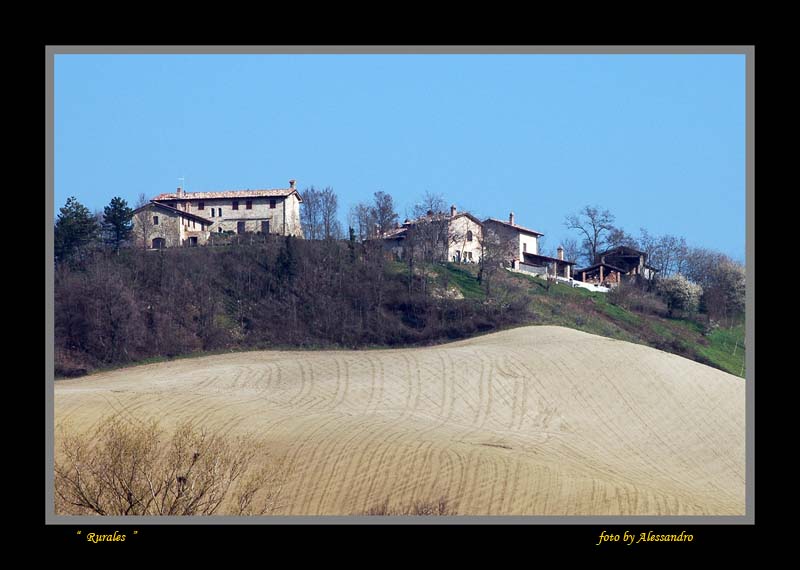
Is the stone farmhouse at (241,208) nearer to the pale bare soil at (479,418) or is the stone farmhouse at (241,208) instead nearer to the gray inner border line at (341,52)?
the pale bare soil at (479,418)

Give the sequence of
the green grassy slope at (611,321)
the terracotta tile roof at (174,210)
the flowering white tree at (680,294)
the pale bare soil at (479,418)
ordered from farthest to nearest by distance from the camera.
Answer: the terracotta tile roof at (174,210) < the flowering white tree at (680,294) < the green grassy slope at (611,321) < the pale bare soil at (479,418)

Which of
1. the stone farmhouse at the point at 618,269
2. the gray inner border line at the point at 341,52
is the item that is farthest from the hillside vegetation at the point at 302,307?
the gray inner border line at the point at 341,52

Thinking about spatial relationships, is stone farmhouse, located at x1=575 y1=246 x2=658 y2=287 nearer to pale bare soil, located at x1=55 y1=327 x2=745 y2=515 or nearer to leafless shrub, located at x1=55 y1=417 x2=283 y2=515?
pale bare soil, located at x1=55 y1=327 x2=745 y2=515

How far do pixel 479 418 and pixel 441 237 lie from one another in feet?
141

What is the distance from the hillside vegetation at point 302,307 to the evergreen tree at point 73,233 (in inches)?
51.2

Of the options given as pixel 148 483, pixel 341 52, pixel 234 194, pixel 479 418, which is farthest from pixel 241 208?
pixel 341 52

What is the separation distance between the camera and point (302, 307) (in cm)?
7412

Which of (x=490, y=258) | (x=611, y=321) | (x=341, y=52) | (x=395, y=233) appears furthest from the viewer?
(x=395, y=233)

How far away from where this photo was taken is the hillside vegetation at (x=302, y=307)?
214 ft

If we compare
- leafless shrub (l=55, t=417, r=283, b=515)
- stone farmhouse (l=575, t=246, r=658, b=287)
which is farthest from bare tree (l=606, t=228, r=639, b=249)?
leafless shrub (l=55, t=417, r=283, b=515)

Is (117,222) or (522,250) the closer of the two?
(117,222)

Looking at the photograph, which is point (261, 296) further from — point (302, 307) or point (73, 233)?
point (73, 233)
